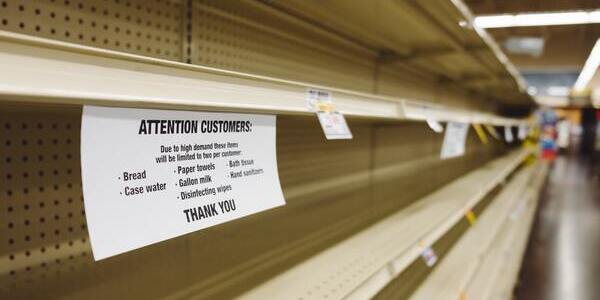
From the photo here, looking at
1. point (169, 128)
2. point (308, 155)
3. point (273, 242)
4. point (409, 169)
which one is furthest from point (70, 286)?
point (409, 169)

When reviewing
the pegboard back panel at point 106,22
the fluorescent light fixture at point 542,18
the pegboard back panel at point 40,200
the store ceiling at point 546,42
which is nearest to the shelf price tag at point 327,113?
the pegboard back panel at point 106,22

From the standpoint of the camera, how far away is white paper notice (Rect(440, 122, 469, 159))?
6.72ft

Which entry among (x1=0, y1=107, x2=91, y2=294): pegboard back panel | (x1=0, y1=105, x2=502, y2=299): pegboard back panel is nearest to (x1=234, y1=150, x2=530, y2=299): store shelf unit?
(x1=0, y1=105, x2=502, y2=299): pegboard back panel

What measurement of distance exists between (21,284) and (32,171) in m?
0.20

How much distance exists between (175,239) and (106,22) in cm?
52

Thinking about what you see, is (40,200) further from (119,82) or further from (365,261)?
(365,261)

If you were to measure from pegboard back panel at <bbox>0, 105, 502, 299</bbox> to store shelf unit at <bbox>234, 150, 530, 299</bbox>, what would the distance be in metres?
0.06

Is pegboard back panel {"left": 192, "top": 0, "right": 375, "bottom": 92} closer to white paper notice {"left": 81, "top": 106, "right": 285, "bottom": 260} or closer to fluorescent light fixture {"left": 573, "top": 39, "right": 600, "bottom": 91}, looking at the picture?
white paper notice {"left": 81, "top": 106, "right": 285, "bottom": 260}

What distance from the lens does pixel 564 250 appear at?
14.3 feet

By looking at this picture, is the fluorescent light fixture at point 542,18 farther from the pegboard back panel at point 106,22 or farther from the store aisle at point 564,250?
the pegboard back panel at point 106,22

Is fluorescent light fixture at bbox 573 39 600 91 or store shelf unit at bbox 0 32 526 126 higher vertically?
fluorescent light fixture at bbox 573 39 600 91

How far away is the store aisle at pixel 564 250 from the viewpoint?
326 centimetres

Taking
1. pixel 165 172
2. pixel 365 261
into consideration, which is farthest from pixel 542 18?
pixel 165 172

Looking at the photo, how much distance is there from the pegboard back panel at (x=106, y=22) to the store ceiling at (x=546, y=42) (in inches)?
230
